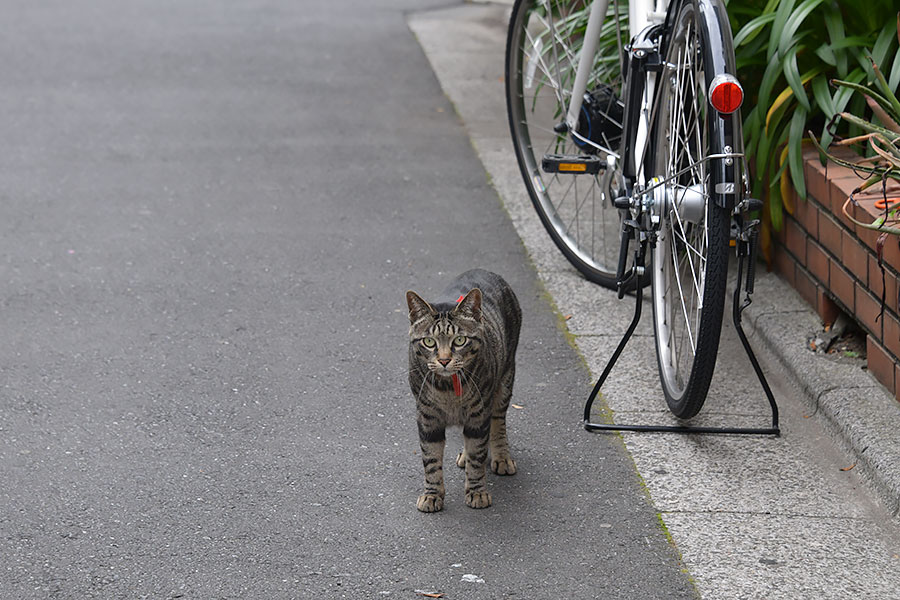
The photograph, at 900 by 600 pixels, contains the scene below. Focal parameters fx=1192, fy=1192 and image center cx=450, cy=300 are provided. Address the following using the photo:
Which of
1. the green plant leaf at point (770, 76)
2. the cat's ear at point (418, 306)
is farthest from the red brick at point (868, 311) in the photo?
the cat's ear at point (418, 306)

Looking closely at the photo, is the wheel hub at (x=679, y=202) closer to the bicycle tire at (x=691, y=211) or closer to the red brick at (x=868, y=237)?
the bicycle tire at (x=691, y=211)

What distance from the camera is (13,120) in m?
8.12

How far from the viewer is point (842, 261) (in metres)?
4.41

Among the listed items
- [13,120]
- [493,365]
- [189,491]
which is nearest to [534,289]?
[493,365]

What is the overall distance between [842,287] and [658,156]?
843 millimetres

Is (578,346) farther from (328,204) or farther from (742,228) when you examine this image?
(328,204)

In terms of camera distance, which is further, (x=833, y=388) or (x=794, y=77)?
(x=794, y=77)

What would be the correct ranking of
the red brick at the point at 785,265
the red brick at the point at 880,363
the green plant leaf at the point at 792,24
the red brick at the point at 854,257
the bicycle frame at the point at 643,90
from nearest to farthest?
the bicycle frame at the point at 643,90 < the red brick at the point at 880,363 < the red brick at the point at 854,257 < the green plant leaf at the point at 792,24 < the red brick at the point at 785,265

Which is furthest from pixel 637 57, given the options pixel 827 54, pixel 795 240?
pixel 795 240

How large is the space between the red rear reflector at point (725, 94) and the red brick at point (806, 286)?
1409 mm

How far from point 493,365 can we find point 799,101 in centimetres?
187

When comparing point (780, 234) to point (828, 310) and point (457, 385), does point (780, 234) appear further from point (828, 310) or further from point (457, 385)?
point (457, 385)

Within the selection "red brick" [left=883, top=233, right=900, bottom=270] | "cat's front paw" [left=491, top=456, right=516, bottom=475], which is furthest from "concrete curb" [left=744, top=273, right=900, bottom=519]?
"cat's front paw" [left=491, top=456, right=516, bottom=475]

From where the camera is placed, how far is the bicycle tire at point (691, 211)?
3.66 meters
